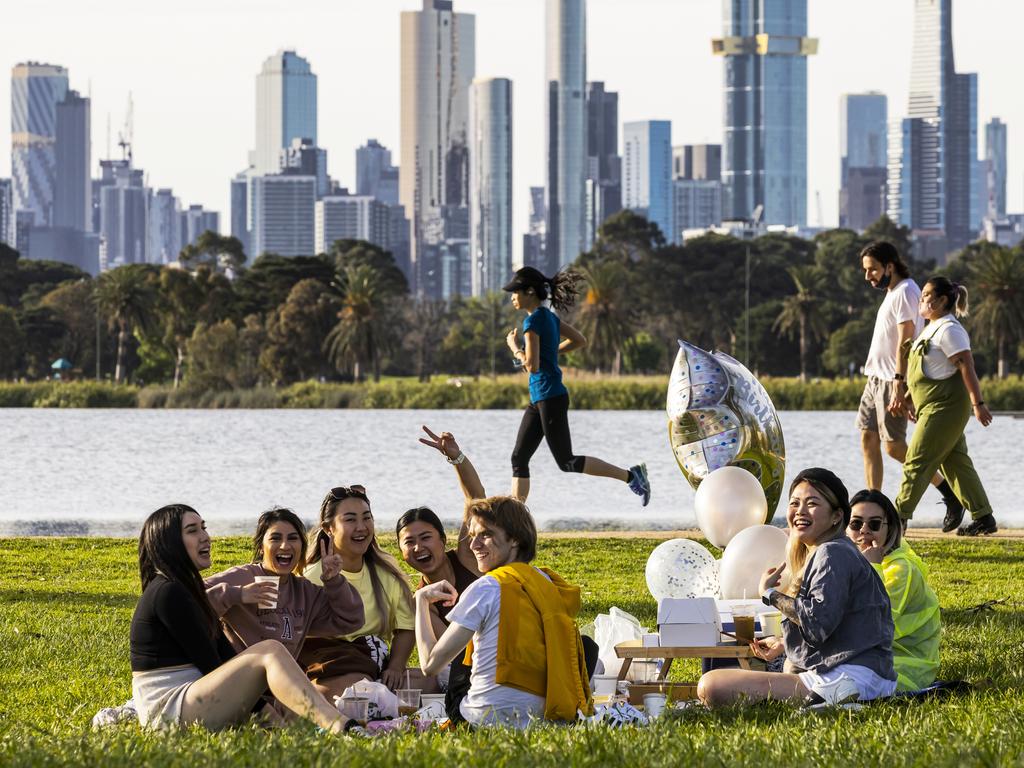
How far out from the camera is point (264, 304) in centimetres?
6203

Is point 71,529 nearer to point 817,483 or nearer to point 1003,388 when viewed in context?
point 817,483

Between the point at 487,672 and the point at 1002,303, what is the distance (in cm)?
5225

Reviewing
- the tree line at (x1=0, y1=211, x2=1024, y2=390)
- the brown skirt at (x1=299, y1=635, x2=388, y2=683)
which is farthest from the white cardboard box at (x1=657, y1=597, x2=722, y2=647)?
the tree line at (x1=0, y1=211, x2=1024, y2=390)

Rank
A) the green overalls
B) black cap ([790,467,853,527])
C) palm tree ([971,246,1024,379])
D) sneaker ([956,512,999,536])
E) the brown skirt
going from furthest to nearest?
palm tree ([971,246,1024,379])
sneaker ([956,512,999,536])
the green overalls
the brown skirt
black cap ([790,467,853,527])

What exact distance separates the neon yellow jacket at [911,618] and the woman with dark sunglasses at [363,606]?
5.17ft

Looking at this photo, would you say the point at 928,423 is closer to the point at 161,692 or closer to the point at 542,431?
the point at 542,431

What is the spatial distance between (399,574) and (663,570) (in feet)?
4.28

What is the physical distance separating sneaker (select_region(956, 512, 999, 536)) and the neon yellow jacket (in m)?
4.46

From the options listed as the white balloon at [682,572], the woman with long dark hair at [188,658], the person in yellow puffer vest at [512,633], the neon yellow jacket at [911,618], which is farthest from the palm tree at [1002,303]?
the woman with long dark hair at [188,658]

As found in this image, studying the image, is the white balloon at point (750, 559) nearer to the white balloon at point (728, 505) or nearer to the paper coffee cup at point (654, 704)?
the paper coffee cup at point (654, 704)

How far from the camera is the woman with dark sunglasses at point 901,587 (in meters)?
5.31

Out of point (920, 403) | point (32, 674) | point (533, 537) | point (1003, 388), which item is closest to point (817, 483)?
point (533, 537)

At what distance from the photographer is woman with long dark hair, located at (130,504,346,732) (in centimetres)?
472

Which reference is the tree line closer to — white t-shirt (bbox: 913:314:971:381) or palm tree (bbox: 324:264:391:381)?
palm tree (bbox: 324:264:391:381)
